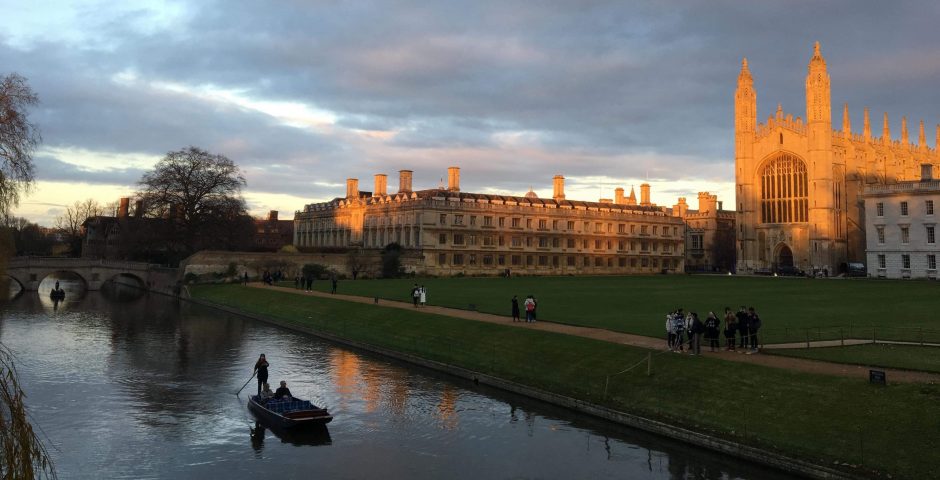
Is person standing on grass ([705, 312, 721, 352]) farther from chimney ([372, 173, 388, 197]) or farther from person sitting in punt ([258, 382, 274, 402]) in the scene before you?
chimney ([372, 173, 388, 197])

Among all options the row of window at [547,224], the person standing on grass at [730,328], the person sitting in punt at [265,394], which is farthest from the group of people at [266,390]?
the row of window at [547,224]

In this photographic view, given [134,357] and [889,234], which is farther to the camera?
[889,234]

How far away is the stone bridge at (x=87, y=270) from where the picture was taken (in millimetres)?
70062

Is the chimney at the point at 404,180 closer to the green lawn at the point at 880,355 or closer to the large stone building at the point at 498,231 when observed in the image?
the large stone building at the point at 498,231

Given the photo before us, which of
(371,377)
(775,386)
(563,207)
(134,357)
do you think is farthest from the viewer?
(563,207)

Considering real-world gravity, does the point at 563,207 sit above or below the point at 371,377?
above

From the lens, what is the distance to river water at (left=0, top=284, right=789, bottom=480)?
1697 centimetres

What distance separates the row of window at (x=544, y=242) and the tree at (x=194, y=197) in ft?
83.8

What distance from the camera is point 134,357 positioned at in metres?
32.5

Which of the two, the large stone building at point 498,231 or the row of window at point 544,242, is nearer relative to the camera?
the large stone building at point 498,231

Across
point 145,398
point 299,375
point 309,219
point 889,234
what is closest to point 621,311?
point 299,375

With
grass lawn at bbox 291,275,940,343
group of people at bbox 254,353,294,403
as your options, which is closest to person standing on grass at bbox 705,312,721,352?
grass lawn at bbox 291,275,940,343

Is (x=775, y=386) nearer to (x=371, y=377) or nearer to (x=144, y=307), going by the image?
(x=371, y=377)

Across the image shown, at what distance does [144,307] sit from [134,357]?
97.8ft
